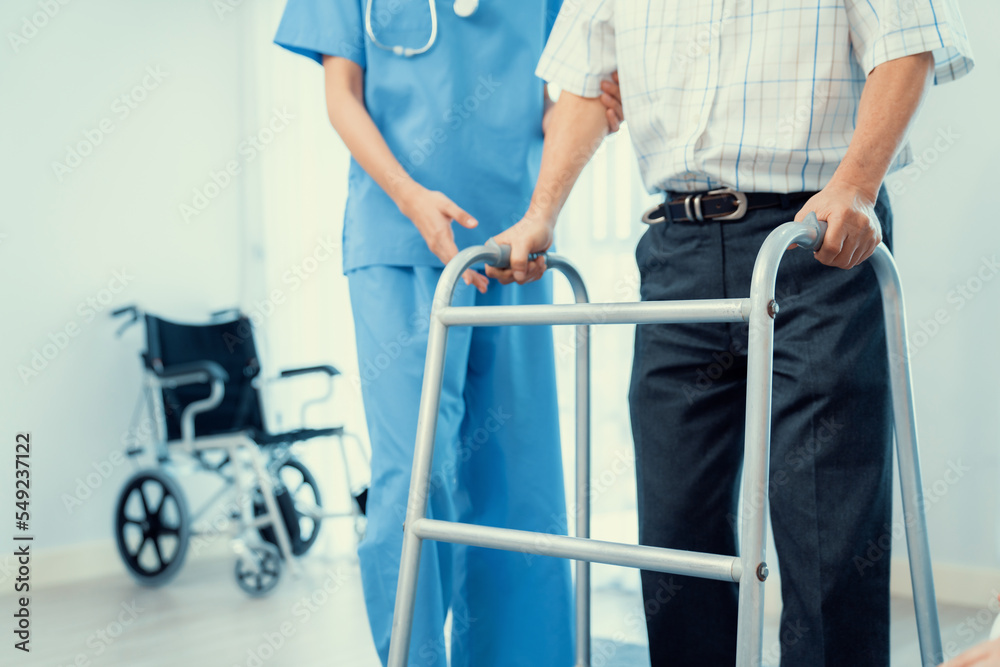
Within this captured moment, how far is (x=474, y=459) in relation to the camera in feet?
4.52

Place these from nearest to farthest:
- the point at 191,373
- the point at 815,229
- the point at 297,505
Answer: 1. the point at 815,229
2. the point at 191,373
3. the point at 297,505

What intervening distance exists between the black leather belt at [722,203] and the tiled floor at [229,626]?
1.10 meters

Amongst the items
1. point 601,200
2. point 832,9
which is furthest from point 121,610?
point 832,9

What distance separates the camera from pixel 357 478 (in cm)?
332

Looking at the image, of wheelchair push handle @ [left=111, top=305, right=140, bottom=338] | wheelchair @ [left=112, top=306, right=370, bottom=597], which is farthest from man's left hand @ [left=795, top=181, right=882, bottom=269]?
wheelchair push handle @ [left=111, top=305, right=140, bottom=338]

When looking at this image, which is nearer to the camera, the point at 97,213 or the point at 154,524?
the point at 154,524

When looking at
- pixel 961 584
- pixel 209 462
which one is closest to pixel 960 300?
pixel 961 584

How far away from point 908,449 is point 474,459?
0.63 meters

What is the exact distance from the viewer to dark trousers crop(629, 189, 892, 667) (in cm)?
101

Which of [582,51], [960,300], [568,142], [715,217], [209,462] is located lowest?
[209,462]

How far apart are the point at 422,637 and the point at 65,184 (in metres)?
2.44

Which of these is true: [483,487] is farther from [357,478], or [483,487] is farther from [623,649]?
[357,478]

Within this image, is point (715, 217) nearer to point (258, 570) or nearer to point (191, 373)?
point (258, 570)

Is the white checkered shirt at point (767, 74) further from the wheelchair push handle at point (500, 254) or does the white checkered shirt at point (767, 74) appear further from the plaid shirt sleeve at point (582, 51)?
the wheelchair push handle at point (500, 254)
